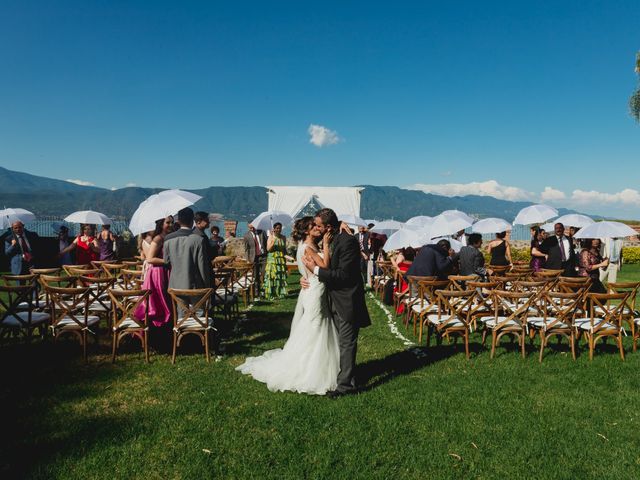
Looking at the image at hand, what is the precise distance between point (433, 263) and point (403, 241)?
255 cm

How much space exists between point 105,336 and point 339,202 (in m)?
18.4

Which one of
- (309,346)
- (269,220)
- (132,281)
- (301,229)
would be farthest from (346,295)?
(269,220)

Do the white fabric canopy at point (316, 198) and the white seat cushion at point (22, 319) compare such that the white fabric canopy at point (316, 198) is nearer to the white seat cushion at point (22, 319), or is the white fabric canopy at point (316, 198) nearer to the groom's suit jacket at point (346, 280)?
the white seat cushion at point (22, 319)

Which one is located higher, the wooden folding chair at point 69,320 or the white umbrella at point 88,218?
the white umbrella at point 88,218

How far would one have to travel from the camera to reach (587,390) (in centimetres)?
499

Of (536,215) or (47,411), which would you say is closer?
(47,411)

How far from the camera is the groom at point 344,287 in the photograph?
15.0 ft

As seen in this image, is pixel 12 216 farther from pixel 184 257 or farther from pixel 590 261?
pixel 590 261

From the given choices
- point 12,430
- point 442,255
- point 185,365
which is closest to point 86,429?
point 12,430

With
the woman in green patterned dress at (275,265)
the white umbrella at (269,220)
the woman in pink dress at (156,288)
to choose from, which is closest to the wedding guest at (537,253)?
the woman in green patterned dress at (275,265)

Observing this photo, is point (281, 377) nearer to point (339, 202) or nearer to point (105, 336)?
point (105, 336)

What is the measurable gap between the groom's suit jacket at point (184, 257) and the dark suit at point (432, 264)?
11.5ft

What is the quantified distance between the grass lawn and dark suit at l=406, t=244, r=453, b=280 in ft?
5.79

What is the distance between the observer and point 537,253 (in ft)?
35.2
